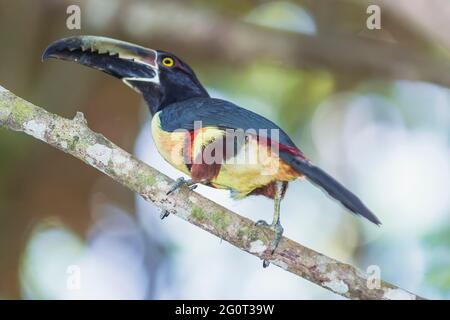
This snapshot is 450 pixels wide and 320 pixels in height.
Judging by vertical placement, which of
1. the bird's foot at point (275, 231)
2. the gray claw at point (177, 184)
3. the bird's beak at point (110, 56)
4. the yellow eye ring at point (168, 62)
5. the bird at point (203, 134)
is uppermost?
the yellow eye ring at point (168, 62)

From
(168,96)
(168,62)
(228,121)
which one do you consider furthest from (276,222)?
(168,62)

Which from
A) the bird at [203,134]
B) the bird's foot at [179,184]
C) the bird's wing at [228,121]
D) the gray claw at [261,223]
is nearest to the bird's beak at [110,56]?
the bird at [203,134]

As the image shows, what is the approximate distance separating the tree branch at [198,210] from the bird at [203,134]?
0.05m

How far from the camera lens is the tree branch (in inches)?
102

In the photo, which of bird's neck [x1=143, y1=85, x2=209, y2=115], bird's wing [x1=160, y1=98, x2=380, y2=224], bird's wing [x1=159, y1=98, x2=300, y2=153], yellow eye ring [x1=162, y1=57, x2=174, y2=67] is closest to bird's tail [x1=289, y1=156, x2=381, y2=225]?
bird's wing [x1=160, y1=98, x2=380, y2=224]

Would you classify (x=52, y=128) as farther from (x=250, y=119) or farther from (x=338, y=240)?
(x=338, y=240)

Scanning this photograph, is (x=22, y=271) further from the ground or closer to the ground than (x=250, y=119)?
closer to the ground

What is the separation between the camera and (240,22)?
455cm

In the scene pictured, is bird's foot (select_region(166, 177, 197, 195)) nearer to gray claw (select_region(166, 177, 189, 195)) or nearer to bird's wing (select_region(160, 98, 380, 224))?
gray claw (select_region(166, 177, 189, 195))

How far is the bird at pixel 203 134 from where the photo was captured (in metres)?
2.76

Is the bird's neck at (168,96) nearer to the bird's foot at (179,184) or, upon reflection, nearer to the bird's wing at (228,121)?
the bird's wing at (228,121)

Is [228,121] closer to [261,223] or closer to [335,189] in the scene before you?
[261,223]
